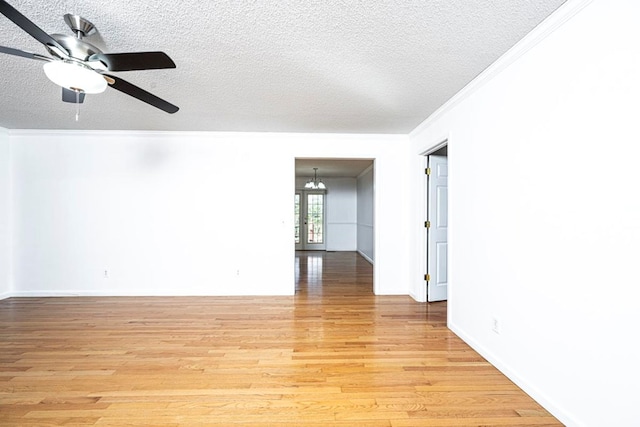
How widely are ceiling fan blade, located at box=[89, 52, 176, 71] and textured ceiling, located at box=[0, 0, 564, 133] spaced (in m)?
0.29

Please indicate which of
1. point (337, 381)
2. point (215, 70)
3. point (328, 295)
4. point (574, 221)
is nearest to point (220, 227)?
point (328, 295)

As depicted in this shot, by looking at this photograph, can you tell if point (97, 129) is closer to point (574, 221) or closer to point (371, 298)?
point (371, 298)

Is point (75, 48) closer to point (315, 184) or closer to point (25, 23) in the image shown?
point (25, 23)

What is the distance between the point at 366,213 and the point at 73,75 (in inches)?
294

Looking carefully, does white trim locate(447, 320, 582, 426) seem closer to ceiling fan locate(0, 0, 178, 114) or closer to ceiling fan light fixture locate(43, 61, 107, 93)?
ceiling fan locate(0, 0, 178, 114)

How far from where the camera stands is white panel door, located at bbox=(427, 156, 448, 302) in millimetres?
4219

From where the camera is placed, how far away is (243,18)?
1.85m

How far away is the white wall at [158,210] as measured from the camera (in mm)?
4477

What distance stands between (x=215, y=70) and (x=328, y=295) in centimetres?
333

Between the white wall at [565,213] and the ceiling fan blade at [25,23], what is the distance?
2.75 metres

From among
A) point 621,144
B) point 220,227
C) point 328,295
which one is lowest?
point 328,295

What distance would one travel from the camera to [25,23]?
143 centimetres

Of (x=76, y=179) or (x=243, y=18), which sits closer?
(x=243, y=18)

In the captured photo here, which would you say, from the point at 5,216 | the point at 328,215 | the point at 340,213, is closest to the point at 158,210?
the point at 5,216
